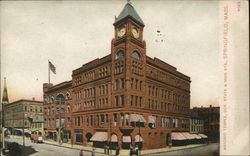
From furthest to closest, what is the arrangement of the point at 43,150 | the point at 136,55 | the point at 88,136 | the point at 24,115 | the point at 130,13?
the point at 24,115, the point at 43,150, the point at 88,136, the point at 136,55, the point at 130,13

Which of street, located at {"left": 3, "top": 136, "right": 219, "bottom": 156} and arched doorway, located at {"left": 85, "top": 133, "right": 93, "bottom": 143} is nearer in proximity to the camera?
street, located at {"left": 3, "top": 136, "right": 219, "bottom": 156}

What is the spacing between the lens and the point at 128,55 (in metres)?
9.49

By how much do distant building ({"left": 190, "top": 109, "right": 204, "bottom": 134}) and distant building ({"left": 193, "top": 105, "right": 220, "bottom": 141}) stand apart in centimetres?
23

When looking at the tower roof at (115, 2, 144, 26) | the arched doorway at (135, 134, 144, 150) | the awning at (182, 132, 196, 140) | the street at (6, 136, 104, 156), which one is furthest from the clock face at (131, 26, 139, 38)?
the street at (6, 136, 104, 156)

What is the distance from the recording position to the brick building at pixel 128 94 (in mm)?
9422

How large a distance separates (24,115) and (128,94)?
6370 millimetres

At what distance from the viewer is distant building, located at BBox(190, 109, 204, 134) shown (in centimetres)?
977

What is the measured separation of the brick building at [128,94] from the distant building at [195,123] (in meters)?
0.26

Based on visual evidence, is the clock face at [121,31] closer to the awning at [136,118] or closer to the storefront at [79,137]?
the awning at [136,118]

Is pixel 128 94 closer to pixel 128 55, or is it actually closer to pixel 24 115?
pixel 128 55

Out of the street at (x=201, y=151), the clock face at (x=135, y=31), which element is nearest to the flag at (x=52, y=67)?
the clock face at (x=135, y=31)

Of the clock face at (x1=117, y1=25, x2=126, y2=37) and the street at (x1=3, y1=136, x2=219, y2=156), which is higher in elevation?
the clock face at (x1=117, y1=25, x2=126, y2=37)

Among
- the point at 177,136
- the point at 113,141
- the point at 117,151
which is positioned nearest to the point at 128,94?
the point at 113,141

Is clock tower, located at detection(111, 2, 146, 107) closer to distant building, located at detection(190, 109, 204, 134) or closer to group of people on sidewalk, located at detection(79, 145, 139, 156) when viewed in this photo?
group of people on sidewalk, located at detection(79, 145, 139, 156)
